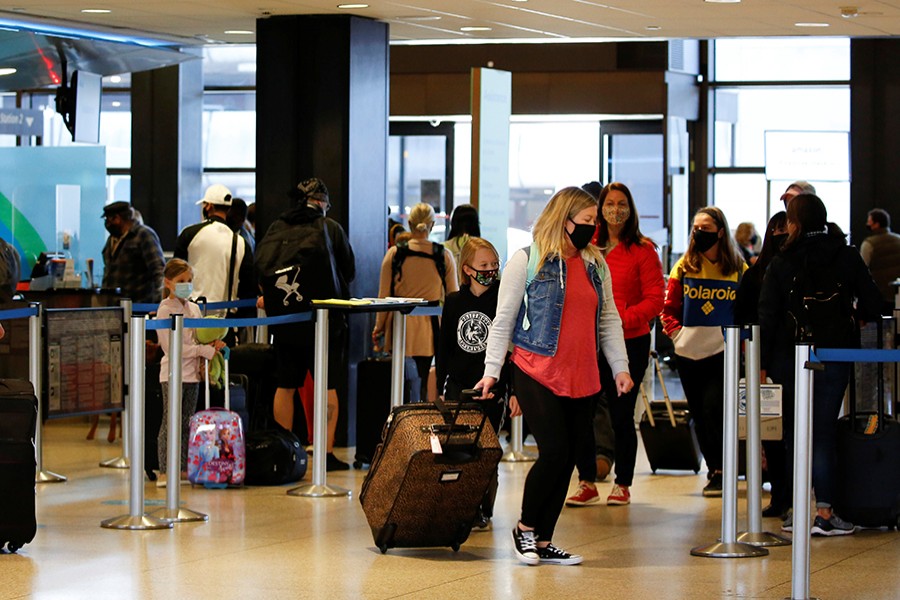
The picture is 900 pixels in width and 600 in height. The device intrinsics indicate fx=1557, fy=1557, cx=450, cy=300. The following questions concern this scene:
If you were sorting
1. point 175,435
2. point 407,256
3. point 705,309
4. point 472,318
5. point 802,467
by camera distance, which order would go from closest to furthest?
point 802,467 < point 472,318 < point 175,435 < point 705,309 < point 407,256

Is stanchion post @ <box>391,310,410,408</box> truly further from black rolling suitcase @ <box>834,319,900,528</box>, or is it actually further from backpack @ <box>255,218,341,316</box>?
black rolling suitcase @ <box>834,319,900,528</box>

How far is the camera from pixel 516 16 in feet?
33.7

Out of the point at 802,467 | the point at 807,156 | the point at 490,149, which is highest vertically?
the point at 807,156

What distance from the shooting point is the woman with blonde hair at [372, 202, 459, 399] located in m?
9.70

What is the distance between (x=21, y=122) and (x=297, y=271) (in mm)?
7621

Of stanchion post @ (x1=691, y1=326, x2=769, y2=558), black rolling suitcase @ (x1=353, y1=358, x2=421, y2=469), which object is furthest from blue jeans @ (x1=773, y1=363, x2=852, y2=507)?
black rolling suitcase @ (x1=353, y1=358, x2=421, y2=469)

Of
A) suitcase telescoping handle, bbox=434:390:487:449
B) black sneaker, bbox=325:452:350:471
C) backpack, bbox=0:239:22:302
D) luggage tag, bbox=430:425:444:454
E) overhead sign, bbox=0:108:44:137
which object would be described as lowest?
black sneaker, bbox=325:452:350:471

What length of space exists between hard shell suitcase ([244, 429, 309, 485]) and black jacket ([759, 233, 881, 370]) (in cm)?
287

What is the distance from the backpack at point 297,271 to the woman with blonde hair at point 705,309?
6.53 ft

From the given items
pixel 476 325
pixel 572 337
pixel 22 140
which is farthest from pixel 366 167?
pixel 22 140

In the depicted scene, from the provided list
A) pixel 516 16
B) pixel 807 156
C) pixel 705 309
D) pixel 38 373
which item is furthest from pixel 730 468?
pixel 807 156

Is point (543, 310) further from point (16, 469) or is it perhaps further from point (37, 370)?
point (37, 370)

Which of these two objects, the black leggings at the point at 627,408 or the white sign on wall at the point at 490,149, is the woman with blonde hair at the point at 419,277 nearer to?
the white sign on wall at the point at 490,149

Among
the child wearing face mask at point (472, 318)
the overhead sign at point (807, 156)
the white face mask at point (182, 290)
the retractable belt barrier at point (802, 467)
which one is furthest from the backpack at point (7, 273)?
the overhead sign at point (807, 156)
